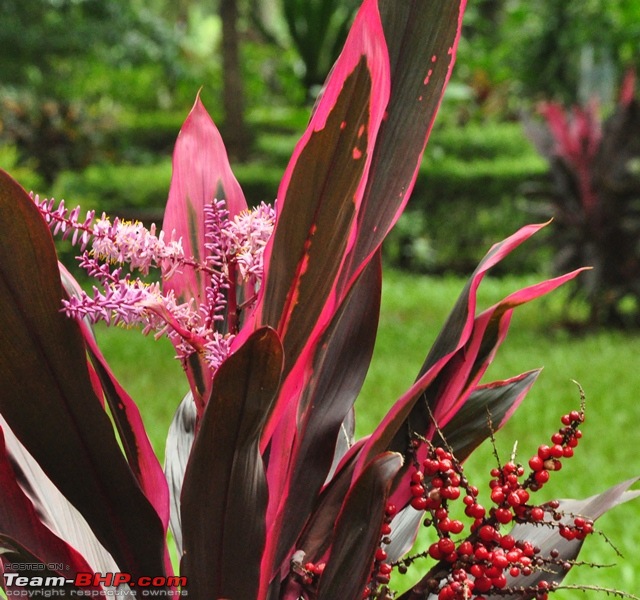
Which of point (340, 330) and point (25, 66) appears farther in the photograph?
point (25, 66)

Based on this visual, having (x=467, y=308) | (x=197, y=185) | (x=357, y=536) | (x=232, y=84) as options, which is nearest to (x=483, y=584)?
(x=357, y=536)

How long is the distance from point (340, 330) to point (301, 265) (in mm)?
189

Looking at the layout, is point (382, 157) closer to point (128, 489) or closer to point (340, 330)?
point (340, 330)

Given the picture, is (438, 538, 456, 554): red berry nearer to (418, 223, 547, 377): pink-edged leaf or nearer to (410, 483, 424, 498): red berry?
(410, 483, 424, 498): red berry

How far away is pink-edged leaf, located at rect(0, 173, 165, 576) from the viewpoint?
76 centimetres

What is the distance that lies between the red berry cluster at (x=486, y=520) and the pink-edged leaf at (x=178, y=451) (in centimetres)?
30

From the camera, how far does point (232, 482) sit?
0.78 metres

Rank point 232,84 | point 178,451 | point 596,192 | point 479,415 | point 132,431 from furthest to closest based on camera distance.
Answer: point 232,84 → point 596,192 → point 178,451 → point 479,415 → point 132,431

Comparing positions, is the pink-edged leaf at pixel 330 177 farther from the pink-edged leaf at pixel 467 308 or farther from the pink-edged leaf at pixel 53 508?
the pink-edged leaf at pixel 53 508

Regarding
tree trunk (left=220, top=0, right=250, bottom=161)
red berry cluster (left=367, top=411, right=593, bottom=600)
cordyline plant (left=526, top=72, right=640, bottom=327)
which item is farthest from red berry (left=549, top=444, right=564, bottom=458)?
tree trunk (left=220, top=0, right=250, bottom=161)

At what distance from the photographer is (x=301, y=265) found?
2.60ft

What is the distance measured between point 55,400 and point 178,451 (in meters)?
0.31

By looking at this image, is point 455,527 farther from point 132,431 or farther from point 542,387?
point 542,387

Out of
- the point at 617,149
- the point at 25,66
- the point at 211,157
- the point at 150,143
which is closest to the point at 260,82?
the point at 150,143
